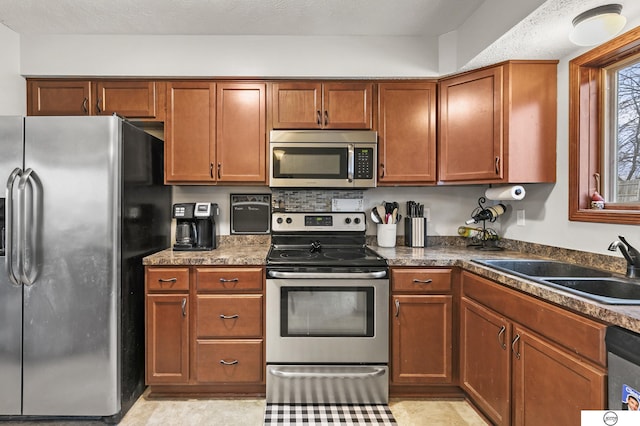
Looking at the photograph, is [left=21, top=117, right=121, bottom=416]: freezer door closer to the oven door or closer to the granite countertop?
the granite countertop

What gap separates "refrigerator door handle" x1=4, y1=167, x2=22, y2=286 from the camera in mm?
1818

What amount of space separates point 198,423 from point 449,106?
8.53 feet

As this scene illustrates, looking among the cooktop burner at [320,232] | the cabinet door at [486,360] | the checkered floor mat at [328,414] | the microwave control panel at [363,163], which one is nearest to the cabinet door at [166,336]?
the checkered floor mat at [328,414]

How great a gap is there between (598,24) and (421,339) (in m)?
1.86

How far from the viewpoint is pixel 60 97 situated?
7.96 ft

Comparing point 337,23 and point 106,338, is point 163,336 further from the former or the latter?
point 337,23

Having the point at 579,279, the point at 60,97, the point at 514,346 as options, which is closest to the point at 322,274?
the point at 514,346

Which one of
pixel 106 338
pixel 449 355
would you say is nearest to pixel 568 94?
pixel 449 355

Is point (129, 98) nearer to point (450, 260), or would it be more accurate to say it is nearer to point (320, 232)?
point (320, 232)

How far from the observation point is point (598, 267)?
182cm

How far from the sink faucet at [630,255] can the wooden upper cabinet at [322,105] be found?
1561 millimetres

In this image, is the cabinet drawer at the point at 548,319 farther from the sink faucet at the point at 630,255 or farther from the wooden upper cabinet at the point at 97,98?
the wooden upper cabinet at the point at 97,98

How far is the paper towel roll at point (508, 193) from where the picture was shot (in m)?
2.16

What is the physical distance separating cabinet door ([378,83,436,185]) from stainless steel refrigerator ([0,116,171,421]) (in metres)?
1.73
